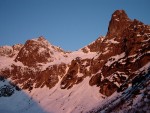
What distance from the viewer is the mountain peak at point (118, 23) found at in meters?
133

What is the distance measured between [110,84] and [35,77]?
6806 centimetres

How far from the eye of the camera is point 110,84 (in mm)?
99250

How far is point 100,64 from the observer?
121000 millimetres

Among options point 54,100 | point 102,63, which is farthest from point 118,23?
point 54,100

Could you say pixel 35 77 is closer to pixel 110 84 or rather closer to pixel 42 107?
pixel 42 107

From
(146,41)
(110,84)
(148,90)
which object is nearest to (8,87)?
(110,84)

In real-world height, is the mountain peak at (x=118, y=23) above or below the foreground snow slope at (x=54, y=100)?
above

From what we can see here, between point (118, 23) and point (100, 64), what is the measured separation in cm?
2665

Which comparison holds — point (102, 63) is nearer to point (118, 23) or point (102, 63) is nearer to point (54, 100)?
point (54, 100)

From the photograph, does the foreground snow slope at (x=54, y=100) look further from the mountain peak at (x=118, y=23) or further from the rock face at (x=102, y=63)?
the mountain peak at (x=118, y=23)

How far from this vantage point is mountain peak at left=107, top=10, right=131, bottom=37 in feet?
437

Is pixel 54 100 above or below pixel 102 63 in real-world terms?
below

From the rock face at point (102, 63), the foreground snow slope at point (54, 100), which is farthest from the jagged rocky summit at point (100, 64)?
the foreground snow slope at point (54, 100)


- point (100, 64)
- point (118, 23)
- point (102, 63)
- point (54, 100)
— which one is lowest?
point (54, 100)
